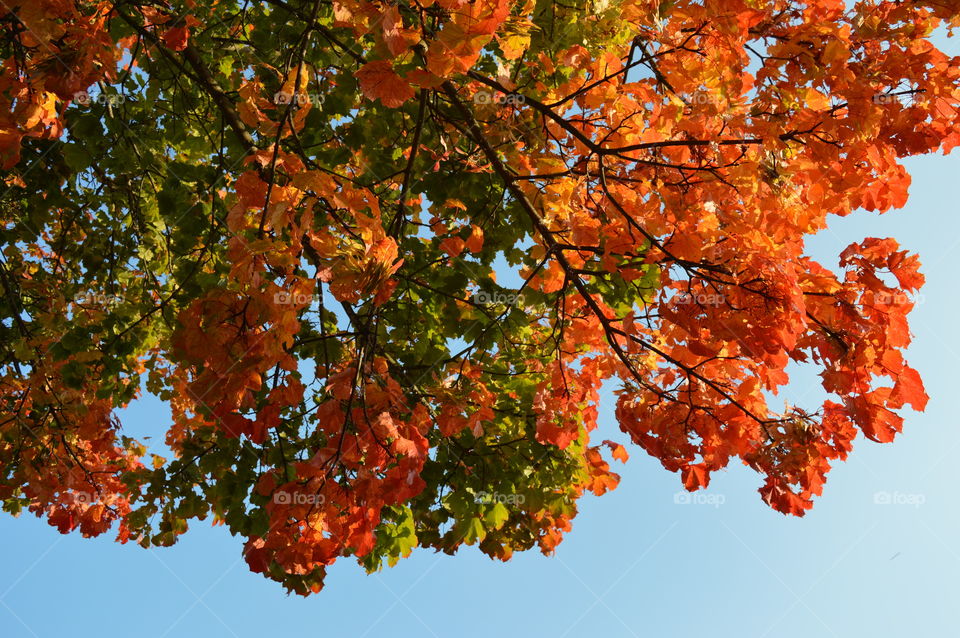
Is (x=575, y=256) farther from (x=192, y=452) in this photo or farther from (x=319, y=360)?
(x=192, y=452)

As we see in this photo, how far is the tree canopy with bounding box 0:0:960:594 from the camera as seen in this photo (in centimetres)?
259

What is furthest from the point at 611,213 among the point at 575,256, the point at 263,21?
the point at 263,21

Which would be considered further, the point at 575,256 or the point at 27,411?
the point at 27,411

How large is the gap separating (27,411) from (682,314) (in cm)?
509

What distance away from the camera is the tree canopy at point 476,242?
259 centimetres

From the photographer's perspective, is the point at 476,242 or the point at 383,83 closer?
the point at 383,83

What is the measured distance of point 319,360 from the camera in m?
4.11

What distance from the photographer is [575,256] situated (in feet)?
13.4

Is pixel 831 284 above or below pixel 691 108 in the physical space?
below

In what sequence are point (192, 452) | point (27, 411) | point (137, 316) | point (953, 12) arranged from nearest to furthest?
1. point (953, 12)
2. point (192, 452)
3. point (137, 316)
4. point (27, 411)

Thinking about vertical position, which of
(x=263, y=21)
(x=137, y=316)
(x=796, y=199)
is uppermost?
(x=263, y=21)

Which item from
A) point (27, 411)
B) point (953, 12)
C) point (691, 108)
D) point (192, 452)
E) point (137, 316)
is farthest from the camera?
point (27, 411)

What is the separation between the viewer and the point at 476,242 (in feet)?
13.1

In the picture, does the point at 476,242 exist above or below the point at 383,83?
above
